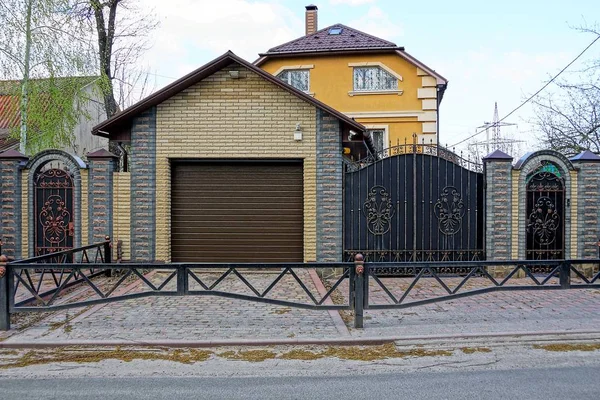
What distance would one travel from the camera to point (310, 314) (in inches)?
298

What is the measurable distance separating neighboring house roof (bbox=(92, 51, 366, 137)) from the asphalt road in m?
6.33

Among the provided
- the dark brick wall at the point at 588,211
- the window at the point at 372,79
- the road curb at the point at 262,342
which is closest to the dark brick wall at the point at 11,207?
the road curb at the point at 262,342

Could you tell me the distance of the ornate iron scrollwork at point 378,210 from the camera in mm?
10781

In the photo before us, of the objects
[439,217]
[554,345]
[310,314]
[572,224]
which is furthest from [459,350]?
[572,224]

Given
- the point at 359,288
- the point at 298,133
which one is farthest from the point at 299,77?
the point at 359,288

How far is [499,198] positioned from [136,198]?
761 cm

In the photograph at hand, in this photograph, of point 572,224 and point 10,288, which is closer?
point 10,288

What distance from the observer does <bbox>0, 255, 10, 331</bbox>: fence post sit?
6320 millimetres

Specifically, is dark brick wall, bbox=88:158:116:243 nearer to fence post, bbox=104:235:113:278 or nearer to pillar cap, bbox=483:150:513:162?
fence post, bbox=104:235:113:278

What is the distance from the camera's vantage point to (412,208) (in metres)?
10.8

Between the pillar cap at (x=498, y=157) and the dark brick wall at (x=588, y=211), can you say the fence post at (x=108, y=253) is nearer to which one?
the pillar cap at (x=498, y=157)

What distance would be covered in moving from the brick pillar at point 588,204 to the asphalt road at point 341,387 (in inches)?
241

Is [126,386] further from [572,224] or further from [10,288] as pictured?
[572,224]

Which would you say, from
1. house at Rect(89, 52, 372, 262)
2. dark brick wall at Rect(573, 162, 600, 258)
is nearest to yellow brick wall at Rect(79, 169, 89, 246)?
house at Rect(89, 52, 372, 262)
